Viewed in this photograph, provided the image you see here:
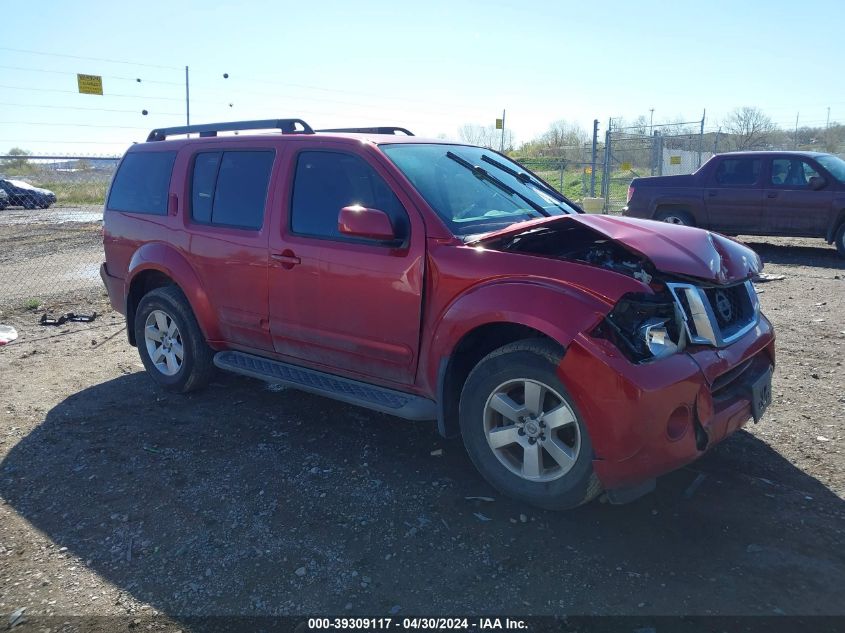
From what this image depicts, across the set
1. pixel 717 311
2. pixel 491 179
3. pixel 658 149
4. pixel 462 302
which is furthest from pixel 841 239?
pixel 462 302

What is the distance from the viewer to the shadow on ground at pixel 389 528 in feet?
9.53

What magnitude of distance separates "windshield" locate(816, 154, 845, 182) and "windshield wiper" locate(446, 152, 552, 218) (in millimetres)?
9329

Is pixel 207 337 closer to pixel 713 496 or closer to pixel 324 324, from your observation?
pixel 324 324

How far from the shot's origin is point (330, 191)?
4398 mm

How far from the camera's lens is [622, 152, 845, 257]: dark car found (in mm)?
11477

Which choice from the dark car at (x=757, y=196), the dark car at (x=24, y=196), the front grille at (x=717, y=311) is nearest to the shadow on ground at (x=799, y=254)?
the dark car at (x=757, y=196)

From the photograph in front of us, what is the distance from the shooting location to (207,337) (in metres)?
5.14

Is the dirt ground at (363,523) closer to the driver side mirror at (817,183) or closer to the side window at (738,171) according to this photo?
the driver side mirror at (817,183)

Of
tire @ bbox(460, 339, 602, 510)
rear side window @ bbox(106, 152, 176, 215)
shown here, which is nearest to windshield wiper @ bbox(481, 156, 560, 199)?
tire @ bbox(460, 339, 602, 510)

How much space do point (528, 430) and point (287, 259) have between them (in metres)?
1.95

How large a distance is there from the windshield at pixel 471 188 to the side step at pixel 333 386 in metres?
1.00

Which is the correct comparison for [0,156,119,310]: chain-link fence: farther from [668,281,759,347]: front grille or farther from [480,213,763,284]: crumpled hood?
[668,281,759,347]: front grille

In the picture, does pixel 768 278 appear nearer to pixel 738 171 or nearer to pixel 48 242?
pixel 738 171

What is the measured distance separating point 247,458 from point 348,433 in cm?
68
